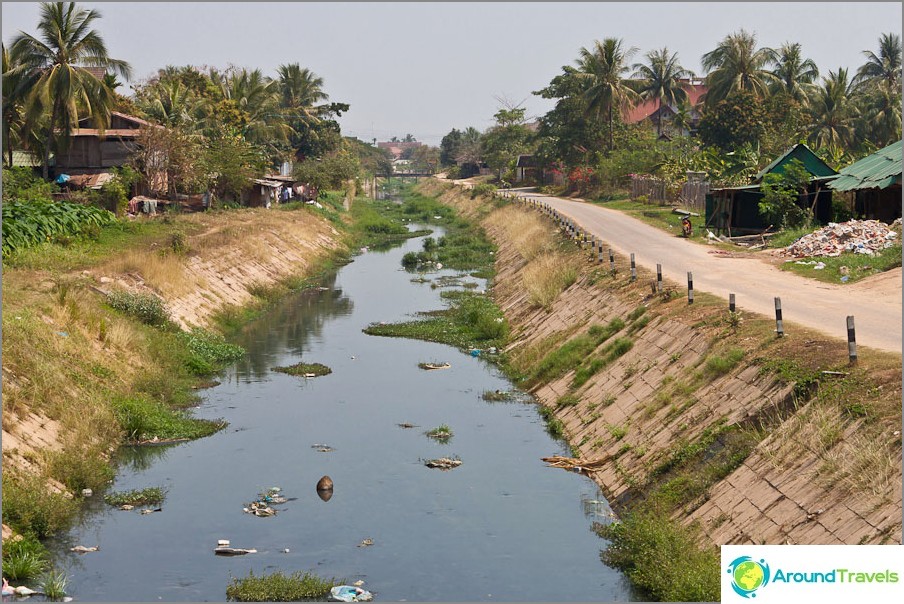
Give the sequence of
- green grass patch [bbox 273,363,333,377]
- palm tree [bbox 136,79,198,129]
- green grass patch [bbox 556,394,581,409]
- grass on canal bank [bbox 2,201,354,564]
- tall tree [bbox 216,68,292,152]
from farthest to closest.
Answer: tall tree [bbox 216,68,292,152], palm tree [bbox 136,79,198,129], green grass patch [bbox 273,363,333,377], green grass patch [bbox 556,394,581,409], grass on canal bank [bbox 2,201,354,564]

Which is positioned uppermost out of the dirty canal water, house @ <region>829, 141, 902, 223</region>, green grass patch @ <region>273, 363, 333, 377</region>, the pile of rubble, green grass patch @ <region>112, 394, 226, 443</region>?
house @ <region>829, 141, 902, 223</region>

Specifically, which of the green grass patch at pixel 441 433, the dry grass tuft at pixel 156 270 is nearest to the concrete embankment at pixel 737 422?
the green grass patch at pixel 441 433

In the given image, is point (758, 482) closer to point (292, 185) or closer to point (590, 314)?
point (590, 314)

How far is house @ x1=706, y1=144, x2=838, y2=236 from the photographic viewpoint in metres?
41.6

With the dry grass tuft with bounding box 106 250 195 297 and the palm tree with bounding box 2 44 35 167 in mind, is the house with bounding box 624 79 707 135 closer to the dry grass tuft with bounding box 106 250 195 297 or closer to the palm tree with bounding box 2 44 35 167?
the palm tree with bounding box 2 44 35 167

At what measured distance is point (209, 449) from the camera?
77.7 ft

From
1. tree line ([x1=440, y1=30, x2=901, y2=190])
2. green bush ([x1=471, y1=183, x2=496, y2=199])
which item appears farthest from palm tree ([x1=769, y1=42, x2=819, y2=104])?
green bush ([x1=471, y1=183, x2=496, y2=199])

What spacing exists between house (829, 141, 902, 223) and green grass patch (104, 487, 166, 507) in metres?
25.8

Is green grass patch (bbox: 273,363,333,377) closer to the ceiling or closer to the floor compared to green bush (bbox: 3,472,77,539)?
closer to the floor

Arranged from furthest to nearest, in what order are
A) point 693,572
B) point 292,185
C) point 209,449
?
point 292,185 → point 209,449 → point 693,572

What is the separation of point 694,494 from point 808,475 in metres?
2.45

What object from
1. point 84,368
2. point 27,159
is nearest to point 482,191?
point 27,159

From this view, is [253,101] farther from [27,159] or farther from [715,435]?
[715,435]

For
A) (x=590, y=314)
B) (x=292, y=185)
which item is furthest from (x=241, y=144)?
(x=590, y=314)
